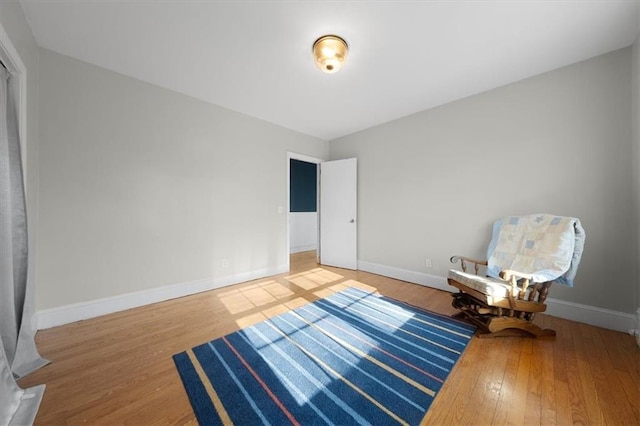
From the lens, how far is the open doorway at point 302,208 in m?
5.81

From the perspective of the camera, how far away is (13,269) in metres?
1.56

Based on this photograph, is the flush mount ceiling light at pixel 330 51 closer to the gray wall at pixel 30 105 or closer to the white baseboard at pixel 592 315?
the gray wall at pixel 30 105

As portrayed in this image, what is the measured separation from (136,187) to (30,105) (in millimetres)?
935

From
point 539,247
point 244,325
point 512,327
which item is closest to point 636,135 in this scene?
point 539,247

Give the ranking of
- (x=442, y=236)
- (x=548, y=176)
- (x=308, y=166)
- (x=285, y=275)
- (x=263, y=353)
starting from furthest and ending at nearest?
(x=308, y=166)
(x=285, y=275)
(x=442, y=236)
(x=548, y=176)
(x=263, y=353)

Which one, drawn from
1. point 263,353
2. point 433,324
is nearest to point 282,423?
point 263,353

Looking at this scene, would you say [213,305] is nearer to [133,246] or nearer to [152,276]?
[152,276]

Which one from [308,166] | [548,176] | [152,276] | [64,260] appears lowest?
[152,276]

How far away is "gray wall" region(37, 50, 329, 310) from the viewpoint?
209 centimetres

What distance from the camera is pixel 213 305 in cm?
255

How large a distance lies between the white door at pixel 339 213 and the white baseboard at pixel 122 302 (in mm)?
1687

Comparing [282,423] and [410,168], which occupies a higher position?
[410,168]

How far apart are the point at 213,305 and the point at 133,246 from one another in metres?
1.07

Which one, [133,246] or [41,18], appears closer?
[41,18]
